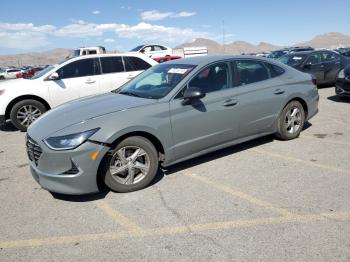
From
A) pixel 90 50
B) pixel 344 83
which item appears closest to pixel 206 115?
pixel 344 83

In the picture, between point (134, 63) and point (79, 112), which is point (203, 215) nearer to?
point (79, 112)

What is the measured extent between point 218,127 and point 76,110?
1939 mm

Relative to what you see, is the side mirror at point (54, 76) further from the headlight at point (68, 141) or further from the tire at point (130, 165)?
the tire at point (130, 165)

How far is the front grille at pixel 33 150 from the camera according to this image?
3.83m

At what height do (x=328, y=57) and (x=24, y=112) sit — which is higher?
(x=328, y=57)

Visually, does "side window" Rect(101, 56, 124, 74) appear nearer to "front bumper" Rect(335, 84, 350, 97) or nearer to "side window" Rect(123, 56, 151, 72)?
"side window" Rect(123, 56, 151, 72)

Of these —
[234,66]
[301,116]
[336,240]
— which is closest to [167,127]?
[234,66]

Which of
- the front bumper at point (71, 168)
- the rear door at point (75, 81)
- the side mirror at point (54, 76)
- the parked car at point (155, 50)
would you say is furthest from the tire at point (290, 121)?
the parked car at point (155, 50)

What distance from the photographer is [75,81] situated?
8.05m

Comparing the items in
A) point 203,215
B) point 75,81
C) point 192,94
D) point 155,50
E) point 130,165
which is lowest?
point 203,215

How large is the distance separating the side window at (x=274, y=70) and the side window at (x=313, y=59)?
6716mm

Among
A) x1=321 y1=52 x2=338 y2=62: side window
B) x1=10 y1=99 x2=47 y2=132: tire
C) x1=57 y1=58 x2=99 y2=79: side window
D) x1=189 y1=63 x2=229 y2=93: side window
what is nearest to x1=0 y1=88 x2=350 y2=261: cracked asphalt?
x1=189 y1=63 x2=229 y2=93: side window

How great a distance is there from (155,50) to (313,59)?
14793 millimetres

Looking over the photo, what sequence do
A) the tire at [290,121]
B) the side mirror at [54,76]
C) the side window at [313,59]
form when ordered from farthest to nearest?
the side window at [313,59] → the side mirror at [54,76] → the tire at [290,121]
